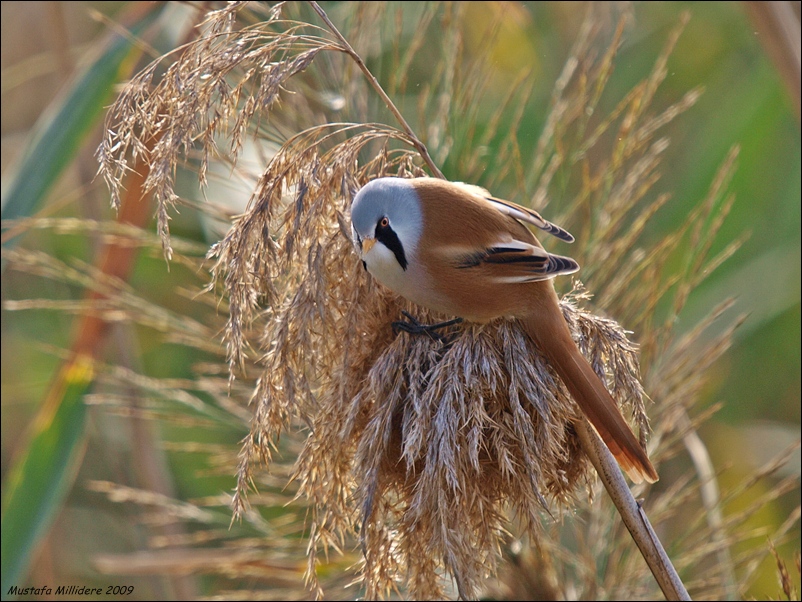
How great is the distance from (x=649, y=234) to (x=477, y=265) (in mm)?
1751

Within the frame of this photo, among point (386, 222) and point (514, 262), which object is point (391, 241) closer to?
point (386, 222)

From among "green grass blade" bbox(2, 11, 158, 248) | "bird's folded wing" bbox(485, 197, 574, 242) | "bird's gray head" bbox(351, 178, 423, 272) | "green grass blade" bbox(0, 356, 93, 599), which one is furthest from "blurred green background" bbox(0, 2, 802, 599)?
"bird's gray head" bbox(351, 178, 423, 272)

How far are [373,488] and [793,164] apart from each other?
2593mm

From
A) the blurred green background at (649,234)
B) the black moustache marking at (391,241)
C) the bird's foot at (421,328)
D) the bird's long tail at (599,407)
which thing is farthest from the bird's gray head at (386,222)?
the blurred green background at (649,234)

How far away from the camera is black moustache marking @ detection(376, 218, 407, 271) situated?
4.43 ft

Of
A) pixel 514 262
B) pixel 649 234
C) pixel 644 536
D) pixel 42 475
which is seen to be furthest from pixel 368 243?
pixel 649 234

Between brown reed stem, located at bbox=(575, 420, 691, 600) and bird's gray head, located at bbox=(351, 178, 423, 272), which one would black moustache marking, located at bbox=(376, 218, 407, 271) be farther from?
brown reed stem, located at bbox=(575, 420, 691, 600)

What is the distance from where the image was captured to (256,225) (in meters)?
1.25

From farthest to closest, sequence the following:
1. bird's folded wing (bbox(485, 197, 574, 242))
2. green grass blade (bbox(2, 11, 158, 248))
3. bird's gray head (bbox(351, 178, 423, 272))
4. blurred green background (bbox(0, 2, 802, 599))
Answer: blurred green background (bbox(0, 2, 802, 599)) → green grass blade (bbox(2, 11, 158, 248)) → bird's folded wing (bbox(485, 197, 574, 242)) → bird's gray head (bbox(351, 178, 423, 272))

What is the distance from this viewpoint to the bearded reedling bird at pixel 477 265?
129 centimetres

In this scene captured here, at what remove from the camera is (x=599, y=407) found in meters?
1.28

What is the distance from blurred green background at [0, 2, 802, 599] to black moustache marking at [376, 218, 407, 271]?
135 centimetres

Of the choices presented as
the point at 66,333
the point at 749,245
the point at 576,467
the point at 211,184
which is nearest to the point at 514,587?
the point at 576,467

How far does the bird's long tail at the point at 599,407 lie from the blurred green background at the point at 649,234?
4.80 feet
